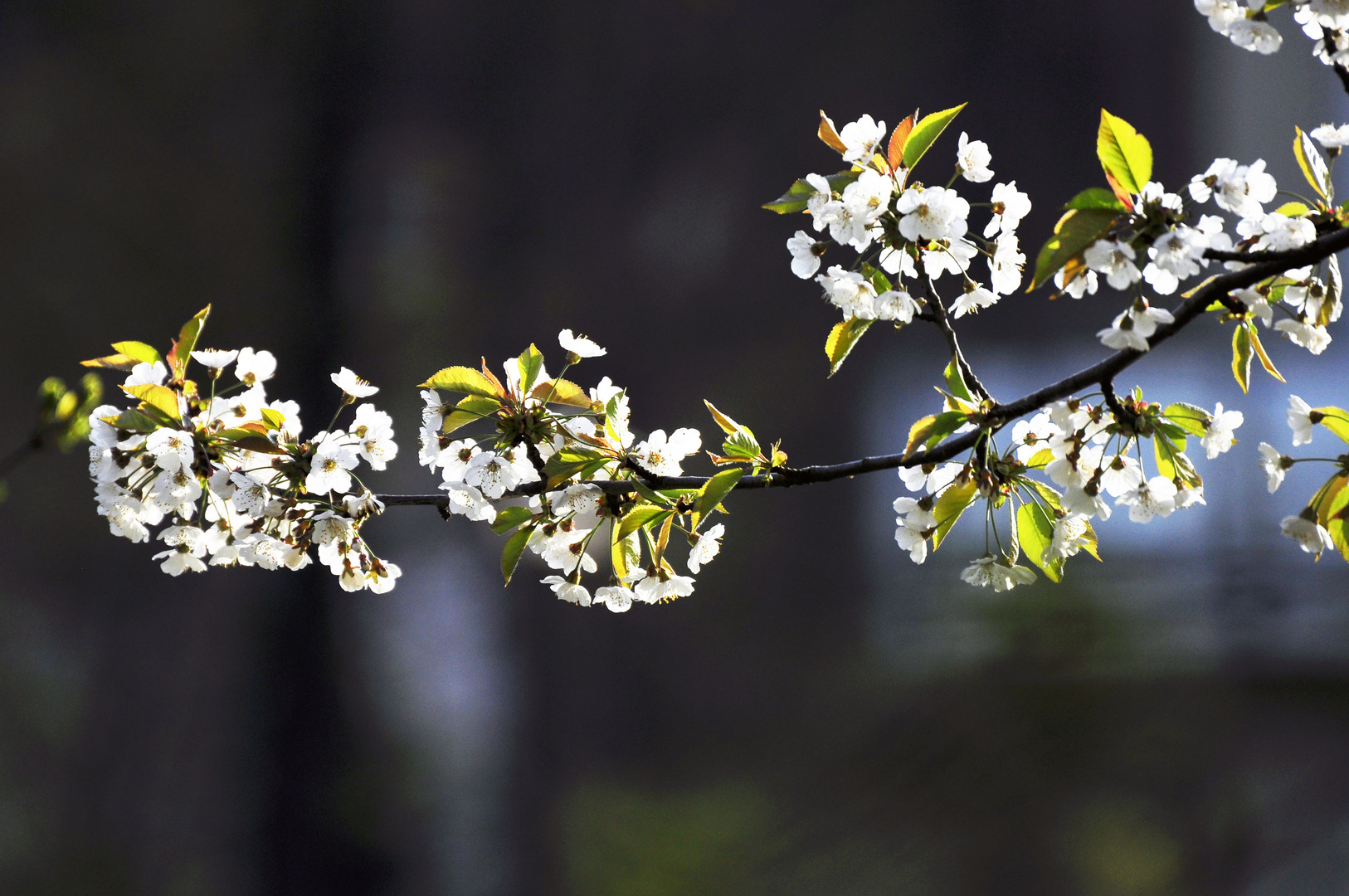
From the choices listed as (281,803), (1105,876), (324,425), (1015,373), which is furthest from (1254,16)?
(281,803)

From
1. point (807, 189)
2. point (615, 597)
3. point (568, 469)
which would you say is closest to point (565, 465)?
point (568, 469)

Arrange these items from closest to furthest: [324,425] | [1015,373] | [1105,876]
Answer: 1. [1105,876]
2. [1015,373]
3. [324,425]

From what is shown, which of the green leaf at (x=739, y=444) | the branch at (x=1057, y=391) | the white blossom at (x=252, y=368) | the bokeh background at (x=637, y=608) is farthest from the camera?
the bokeh background at (x=637, y=608)

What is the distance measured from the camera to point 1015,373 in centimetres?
214

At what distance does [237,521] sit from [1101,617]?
192 cm

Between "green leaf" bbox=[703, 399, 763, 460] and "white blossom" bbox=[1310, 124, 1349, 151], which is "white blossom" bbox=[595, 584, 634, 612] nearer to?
"green leaf" bbox=[703, 399, 763, 460]

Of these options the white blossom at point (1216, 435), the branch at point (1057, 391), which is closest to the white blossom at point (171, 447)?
the branch at point (1057, 391)

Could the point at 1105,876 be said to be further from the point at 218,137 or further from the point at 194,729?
the point at 218,137

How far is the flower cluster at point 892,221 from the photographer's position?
47cm

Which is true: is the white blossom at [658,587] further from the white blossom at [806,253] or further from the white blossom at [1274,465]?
the white blossom at [1274,465]

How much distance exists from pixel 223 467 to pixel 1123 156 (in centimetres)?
53

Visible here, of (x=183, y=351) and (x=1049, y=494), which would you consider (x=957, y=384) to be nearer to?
(x=1049, y=494)

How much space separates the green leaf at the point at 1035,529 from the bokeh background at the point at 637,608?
4.99ft

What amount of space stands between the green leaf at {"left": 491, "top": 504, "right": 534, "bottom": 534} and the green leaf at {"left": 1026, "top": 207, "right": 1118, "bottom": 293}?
0.31m
